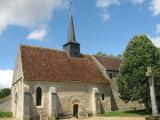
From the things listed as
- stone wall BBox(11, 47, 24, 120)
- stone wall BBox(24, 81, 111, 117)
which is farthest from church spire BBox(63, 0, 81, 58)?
stone wall BBox(11, 47, 24, 120)

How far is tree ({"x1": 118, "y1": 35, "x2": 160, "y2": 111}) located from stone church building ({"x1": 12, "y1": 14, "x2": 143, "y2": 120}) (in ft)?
16.0

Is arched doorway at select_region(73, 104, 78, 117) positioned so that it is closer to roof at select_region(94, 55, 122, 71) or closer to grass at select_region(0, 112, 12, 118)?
roof at select_region(94, 55, 122, 71)

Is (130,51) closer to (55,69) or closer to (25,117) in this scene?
(55,69)

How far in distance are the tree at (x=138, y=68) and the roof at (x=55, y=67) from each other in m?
5.60

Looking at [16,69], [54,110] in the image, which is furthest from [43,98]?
[16,69]

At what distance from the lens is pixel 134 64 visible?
31391 millimetres

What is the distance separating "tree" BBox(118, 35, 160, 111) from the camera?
3008cm

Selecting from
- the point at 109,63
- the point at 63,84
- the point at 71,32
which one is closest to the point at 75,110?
the point at 63,84

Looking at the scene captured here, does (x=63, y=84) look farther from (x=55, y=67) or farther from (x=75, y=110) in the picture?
(x=75, y=110)

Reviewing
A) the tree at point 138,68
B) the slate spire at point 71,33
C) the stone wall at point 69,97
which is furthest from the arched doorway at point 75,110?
the slate spire at point 71,33

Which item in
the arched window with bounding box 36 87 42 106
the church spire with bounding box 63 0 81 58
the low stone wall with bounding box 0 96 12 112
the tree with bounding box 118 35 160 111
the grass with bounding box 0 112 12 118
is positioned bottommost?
the grass with bounding box 0 112 12 118

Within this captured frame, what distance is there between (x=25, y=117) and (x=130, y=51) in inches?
Answer: 638

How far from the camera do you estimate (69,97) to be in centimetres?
3328

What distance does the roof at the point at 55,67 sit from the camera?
31795 millimetres
